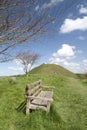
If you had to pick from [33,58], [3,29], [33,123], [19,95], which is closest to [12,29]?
[3,29]

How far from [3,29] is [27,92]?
425 cm

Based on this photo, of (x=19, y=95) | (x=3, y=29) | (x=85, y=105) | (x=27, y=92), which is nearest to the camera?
(x=3, y=29)

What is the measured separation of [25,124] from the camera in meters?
8.22

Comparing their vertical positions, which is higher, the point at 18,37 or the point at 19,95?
the point at 18,37

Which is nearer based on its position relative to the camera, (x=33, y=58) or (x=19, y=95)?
(x=19, y=95)

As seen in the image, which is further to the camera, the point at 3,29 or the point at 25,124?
the point at 25,124

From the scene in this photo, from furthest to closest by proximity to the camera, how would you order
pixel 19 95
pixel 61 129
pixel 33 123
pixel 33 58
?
pixel 33 58, pixel 19 95, pixel 33 123, pixel 61 129

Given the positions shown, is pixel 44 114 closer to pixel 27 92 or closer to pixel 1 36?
pixel 27 92

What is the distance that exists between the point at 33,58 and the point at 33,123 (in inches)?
1575

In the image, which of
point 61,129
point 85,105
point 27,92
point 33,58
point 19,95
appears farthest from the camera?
point 33,58

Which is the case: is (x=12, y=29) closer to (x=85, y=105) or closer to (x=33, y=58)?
(x=85, y=105)

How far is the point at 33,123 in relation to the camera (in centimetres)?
809

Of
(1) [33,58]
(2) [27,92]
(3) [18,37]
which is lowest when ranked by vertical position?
(2) [27,92]

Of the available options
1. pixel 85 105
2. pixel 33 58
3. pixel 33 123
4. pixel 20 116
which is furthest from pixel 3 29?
pixel 33 58
